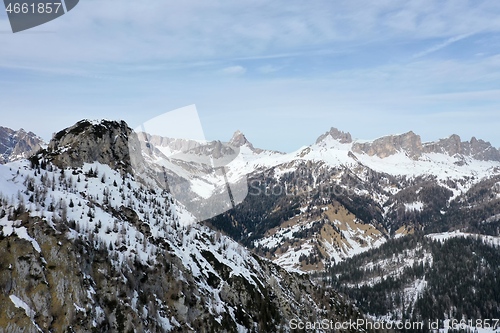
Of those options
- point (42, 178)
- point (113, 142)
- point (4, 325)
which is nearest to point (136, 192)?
point (113, 142)

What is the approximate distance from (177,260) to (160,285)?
693cm

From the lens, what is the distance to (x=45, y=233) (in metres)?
47.7

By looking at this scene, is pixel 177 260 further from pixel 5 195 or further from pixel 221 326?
pixel 5 195

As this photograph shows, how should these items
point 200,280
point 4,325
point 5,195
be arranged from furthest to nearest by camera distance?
1. point 200,280
2. point 5,195
3. point 4,325

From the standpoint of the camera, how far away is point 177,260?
67750 mm

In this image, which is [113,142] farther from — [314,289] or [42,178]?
[314,289]

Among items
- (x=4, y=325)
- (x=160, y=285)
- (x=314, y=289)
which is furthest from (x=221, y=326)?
(x=314, y=289)

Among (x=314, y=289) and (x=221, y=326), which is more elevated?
(x=221, y=326)

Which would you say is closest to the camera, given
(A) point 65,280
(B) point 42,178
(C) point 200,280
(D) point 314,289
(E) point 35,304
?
(E) point 35,304

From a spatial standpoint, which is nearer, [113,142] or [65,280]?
[65,280]

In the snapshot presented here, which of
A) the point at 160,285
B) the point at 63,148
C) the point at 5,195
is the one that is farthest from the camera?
the point at 63,148

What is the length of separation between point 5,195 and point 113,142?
39.7 m

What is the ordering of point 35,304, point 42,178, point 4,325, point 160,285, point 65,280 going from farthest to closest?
point 42,178
point 160,285
point 65,280
point 35,304
point 4,325

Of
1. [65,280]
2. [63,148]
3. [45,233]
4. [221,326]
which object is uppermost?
[63,148]
